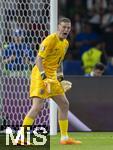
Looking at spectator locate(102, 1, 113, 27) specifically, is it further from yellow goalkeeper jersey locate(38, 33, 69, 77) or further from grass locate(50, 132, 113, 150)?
yellow goalkeeper jersey locate(38, 33, 69, 77)

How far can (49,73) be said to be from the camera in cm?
1105

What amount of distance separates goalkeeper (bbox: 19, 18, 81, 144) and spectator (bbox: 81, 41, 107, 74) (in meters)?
6.26

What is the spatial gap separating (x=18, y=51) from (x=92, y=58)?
4.97m

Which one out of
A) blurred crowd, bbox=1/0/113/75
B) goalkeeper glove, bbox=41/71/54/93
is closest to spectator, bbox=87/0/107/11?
blurred crowd, bbox=1/0/113/75

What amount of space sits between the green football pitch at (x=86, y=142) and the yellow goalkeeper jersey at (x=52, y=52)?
1.07 metres

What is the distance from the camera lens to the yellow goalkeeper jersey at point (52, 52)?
1089 cm

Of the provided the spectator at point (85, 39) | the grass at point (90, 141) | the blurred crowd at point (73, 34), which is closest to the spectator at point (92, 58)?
the blurred crowd at point (73, 34)

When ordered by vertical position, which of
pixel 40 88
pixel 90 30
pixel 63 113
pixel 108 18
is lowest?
pixel 63 113

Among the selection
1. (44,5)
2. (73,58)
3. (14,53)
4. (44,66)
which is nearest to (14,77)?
(14,53)

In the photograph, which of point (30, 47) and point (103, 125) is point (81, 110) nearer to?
point (103, 125)

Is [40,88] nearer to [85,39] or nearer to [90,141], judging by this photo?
[90,141]

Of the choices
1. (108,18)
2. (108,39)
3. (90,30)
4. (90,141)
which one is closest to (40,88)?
(90,141)

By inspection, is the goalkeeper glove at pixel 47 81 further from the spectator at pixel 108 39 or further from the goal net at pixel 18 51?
the spectator at pixel 108 39

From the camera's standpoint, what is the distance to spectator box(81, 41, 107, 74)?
17.6 meters
